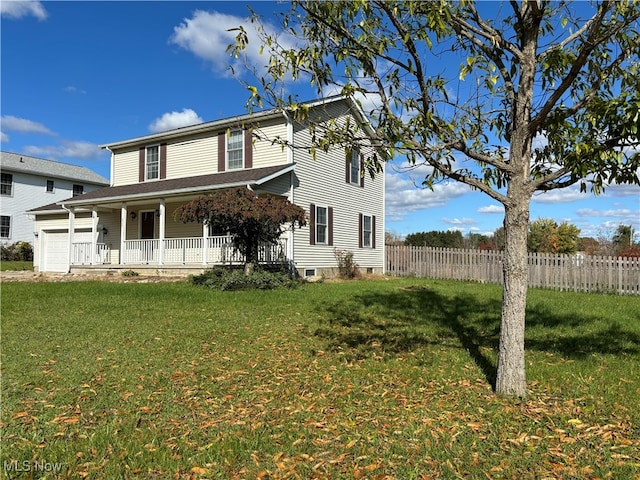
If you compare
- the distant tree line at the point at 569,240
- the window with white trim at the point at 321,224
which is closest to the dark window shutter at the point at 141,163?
the window with white trim at the point at 321,224

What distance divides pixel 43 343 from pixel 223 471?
473 centimetres

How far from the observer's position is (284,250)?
15.9 m

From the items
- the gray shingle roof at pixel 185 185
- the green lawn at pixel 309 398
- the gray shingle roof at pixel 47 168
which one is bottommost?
the green lawn at pixel 309 398

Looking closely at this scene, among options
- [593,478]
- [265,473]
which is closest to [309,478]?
[265,473]

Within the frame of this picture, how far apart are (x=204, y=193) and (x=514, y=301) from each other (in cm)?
1312

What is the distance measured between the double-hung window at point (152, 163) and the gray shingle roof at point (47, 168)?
46.5ft

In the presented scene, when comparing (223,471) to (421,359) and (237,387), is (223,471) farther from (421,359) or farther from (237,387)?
(421,359)

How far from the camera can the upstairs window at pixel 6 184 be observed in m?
28.0

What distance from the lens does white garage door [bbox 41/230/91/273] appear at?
21219 millimetres

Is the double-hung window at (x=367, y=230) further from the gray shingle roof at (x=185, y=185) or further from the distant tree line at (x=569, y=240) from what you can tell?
the distant tree line at (x=569, y=240)

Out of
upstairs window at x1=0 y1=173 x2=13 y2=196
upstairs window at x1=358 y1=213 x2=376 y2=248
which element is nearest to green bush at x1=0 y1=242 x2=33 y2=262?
upstairs window at x1=0 y1=173 x2=13 y2=196

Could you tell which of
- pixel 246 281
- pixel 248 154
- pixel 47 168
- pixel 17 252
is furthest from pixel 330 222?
pixel 47 168

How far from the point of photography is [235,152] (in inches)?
679

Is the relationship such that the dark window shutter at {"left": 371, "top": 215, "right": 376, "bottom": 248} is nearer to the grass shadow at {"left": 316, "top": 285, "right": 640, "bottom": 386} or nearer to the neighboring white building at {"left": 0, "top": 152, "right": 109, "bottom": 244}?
the grass shadow at {"left": 316, "top": 285, "right": 640, "bottom": 386}
